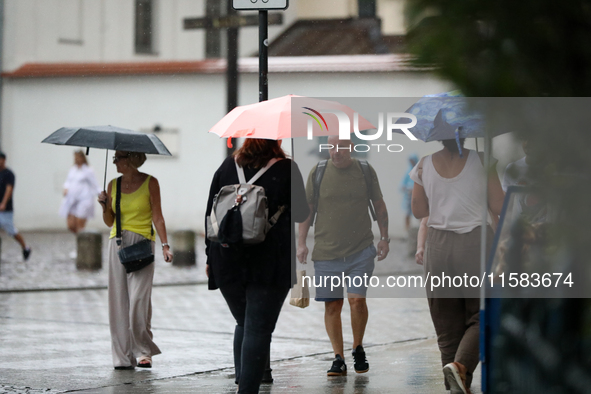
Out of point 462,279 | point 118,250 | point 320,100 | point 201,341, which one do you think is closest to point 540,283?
point 462,279

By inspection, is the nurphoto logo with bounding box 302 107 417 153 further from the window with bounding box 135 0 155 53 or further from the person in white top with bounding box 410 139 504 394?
the window with bounding box 135 0 155 53

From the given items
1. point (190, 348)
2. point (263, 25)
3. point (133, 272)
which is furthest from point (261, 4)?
point (190, 348)

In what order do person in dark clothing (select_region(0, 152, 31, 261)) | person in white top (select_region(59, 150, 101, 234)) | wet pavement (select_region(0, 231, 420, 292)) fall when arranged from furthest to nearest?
person in white top (select_region(59, 150, 101, 234)) < person in dark clothing (select_region(0, 152, 31, 261)) < wet pavement (select_region(0, 231, 420, 292))

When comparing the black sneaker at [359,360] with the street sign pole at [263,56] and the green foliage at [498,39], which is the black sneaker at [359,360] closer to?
the street sign pole at [263,56]

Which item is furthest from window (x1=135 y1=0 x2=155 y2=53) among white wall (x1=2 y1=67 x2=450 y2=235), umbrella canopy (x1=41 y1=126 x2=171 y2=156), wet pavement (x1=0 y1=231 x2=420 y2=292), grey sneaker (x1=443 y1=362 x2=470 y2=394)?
grey sneaker (x1=443 y1=362 x2=470 y2=394)

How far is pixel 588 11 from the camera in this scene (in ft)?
6.43

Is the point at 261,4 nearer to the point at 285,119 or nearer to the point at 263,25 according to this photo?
the point at 263,25

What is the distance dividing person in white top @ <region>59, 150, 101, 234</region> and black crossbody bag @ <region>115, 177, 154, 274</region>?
34.3 ft

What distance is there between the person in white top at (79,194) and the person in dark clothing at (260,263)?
12.1 m

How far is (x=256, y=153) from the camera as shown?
17.0ft

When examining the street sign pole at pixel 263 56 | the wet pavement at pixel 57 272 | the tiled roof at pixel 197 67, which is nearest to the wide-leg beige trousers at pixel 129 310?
the street sign pole at pixel 263 56

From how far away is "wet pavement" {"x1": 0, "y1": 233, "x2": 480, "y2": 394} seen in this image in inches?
240

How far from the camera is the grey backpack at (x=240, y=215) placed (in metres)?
4.89

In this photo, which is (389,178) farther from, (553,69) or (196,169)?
(196,169)
